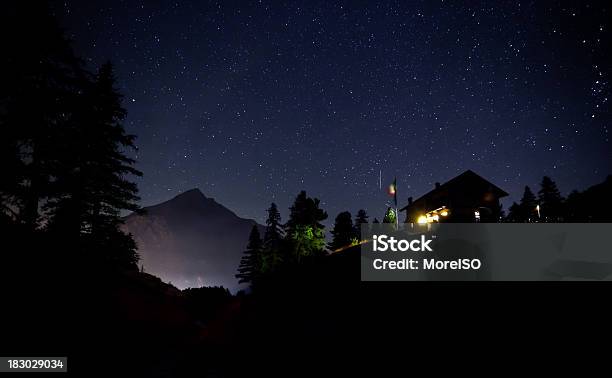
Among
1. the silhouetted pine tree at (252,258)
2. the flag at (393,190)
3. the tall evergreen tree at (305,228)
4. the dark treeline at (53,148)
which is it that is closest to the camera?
the dark treeline at (53,148)

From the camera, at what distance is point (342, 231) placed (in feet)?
155

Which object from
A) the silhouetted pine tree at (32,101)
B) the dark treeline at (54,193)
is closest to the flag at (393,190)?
the dark treeline at (54,193)

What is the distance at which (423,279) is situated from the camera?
905 cm

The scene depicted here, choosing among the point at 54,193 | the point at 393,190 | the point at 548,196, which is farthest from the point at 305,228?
the point at 548,196

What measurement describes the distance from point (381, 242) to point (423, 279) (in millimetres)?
2117

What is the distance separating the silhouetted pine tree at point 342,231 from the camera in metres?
46.0

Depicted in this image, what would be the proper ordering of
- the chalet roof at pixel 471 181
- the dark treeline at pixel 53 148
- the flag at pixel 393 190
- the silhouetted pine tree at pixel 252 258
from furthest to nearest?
the silhouetted pine tree at pixel 252 258, the chalet roof at pixel 471 181, the flag at pixel 393 190, the dark treeline at pixel 53 148

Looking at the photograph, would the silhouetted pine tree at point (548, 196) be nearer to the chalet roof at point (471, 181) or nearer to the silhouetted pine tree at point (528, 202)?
the silhouetted pine tree at point (528, 202)

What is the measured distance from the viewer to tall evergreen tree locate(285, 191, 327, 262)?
38531mm

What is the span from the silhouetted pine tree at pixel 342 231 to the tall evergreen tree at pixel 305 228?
581cm

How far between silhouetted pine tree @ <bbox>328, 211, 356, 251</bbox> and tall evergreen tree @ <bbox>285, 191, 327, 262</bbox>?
581cm

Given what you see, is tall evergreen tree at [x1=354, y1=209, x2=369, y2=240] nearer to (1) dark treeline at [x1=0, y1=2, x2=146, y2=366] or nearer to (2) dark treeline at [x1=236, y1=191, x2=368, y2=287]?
(2) dark treeline at [x1=236, y1=191, x2=368, y2=287]

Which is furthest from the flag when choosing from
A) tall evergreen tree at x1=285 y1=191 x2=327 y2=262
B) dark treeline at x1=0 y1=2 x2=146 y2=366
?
dark treeline at x1=0 y1=2 x2=146 y2=366

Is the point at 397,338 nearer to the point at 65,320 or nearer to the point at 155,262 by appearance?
the point at 65,320
